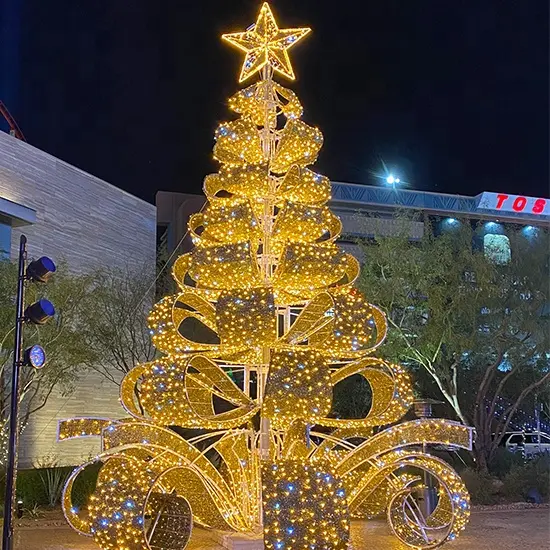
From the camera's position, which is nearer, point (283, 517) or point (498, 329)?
point (283, 517)

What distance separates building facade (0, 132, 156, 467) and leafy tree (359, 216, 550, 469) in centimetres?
708

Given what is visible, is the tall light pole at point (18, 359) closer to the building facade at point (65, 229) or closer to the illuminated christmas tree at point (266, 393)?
the illuminated christmas tree at point (266, 393)

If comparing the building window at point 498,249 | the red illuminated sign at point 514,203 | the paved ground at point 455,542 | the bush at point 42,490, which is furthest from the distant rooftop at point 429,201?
the bush at point 42,490

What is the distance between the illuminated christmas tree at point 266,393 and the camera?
6.52 metres

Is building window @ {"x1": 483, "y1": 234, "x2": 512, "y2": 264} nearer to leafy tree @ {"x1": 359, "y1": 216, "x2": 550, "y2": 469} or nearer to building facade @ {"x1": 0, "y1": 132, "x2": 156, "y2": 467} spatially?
leafy tree @ {"x1": 359, "y1": 216, "x2": 550, "y2": 469}

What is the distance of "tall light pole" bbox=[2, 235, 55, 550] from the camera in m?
6.88

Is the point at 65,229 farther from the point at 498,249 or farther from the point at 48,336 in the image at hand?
the point at 498,249

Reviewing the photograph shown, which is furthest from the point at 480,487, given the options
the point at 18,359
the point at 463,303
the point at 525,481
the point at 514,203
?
the point at 514,203

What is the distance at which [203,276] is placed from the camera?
768 centimetres

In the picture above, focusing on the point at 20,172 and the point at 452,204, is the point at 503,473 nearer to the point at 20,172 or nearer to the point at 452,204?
the point at 20,172

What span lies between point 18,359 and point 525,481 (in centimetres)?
1082

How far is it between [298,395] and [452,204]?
31040 millimetres

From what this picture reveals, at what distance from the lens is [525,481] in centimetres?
1448

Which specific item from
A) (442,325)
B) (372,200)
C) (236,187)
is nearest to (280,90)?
(236,187)
